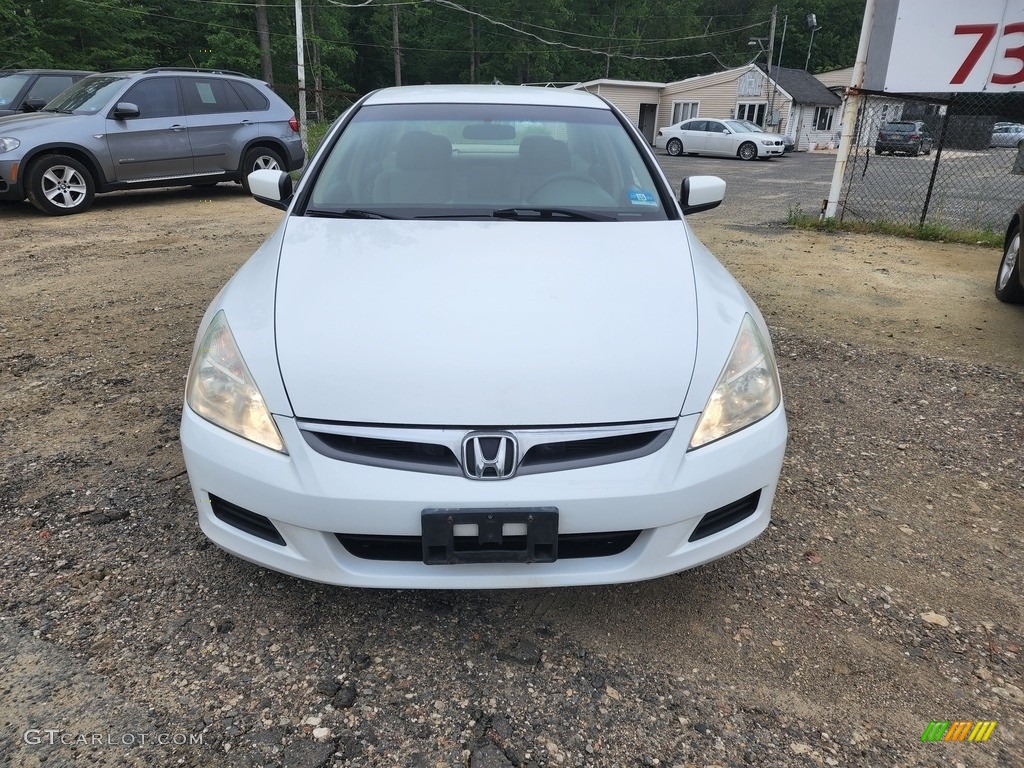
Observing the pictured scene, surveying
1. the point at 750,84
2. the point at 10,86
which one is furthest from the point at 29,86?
the point at 750,84

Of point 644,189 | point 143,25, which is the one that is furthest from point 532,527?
point 143,25

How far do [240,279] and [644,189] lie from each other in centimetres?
170

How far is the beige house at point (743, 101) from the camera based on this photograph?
36.2m

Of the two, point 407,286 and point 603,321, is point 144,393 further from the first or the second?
point 603,321

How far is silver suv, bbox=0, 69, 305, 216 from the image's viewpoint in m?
7.89

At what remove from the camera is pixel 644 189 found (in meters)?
3.02

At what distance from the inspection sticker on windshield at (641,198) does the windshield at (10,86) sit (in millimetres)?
10966

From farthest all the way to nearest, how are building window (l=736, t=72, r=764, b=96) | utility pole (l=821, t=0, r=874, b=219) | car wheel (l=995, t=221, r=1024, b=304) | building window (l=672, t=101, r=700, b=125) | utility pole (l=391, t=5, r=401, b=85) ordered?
1. utility pole (l=391, t=5, r=401, b=85)
2. building window (l=672, t=101, r=700, b=125)
3. building window (l=736, t=72, r=764, b=96)
4. utility pole (l=821, t=0, r=874, b=219)
5. car wheel (l=995, t=221, r=1024, b=304)

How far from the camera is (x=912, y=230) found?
27.1 ft

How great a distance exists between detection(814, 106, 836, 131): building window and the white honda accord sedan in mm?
42443

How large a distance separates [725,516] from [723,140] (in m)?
25.6

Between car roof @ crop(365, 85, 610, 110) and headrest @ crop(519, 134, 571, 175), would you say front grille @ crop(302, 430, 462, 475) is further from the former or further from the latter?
car roof @ crop(365, 85, 610, 110)

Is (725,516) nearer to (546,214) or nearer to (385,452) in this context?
(385,452)

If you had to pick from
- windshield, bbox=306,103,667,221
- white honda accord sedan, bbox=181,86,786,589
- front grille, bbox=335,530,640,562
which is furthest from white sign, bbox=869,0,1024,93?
front grille, bbox=335,530,640,562
